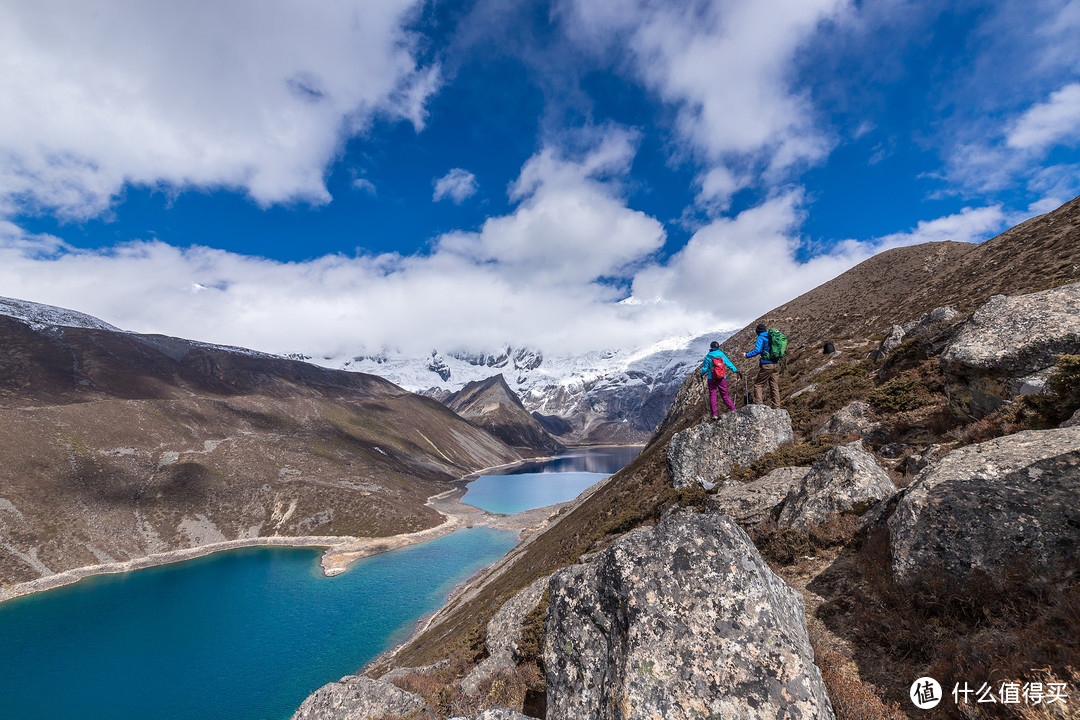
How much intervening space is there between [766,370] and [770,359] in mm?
654

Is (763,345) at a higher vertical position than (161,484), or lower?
higher

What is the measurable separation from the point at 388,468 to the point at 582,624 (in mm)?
188367

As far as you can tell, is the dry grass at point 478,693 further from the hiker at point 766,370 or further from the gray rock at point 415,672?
the hiker at point 766,370

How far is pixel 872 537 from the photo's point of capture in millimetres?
9438

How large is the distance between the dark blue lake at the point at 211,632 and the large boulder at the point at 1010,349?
64.4 metres

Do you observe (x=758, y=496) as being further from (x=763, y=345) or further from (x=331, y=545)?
(x=331, y=545)

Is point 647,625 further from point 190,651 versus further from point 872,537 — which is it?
point 190,651

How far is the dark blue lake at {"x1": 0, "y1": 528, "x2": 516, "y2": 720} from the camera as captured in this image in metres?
50.6

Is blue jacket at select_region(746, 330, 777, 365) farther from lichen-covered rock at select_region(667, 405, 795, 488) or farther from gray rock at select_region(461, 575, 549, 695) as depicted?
gray rock at select_region(461, 575, 549, 695)

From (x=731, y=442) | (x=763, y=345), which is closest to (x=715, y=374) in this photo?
(x=763, y=345)

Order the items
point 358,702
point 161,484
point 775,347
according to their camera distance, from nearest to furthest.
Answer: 1. point 358,702
2. point 775,347
3. point 161,484

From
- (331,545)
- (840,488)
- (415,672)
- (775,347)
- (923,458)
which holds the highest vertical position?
(775,347)

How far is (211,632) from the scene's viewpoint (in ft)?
226

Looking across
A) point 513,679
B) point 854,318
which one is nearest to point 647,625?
point 513,679
